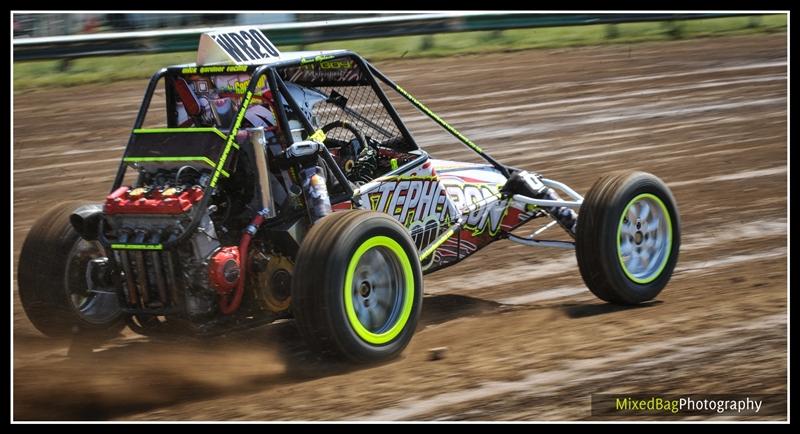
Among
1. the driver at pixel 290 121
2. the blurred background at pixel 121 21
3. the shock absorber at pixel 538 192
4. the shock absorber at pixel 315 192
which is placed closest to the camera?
the shock absorber at pixel 315 192

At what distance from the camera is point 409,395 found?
5.83 metres

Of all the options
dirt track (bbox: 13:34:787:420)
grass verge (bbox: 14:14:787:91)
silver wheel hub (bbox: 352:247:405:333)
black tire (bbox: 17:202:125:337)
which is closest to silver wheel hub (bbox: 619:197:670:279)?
dirt track (bbox: 13:34:787:420)

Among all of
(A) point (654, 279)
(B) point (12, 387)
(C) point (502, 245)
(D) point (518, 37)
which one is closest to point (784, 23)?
(D) point (518, 37)

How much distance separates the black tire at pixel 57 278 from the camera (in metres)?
6.89

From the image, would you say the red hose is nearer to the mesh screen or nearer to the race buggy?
the race buggy

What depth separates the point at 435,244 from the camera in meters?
7.37

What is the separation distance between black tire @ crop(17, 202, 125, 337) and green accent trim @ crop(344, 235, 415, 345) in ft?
5.09

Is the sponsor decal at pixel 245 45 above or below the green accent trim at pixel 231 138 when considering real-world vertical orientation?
above

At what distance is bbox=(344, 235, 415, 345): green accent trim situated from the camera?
20.2 ft

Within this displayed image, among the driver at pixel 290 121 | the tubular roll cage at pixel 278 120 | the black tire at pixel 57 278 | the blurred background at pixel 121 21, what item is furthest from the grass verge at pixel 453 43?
the driver at pixel 290 121

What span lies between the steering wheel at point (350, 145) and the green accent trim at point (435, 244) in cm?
69

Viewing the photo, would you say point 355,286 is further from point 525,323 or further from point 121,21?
point 121,21

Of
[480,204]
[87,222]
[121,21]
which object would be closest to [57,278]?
[87,222]

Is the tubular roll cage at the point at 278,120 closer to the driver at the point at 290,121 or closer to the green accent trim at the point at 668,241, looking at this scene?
the driver at the point at 290,121
